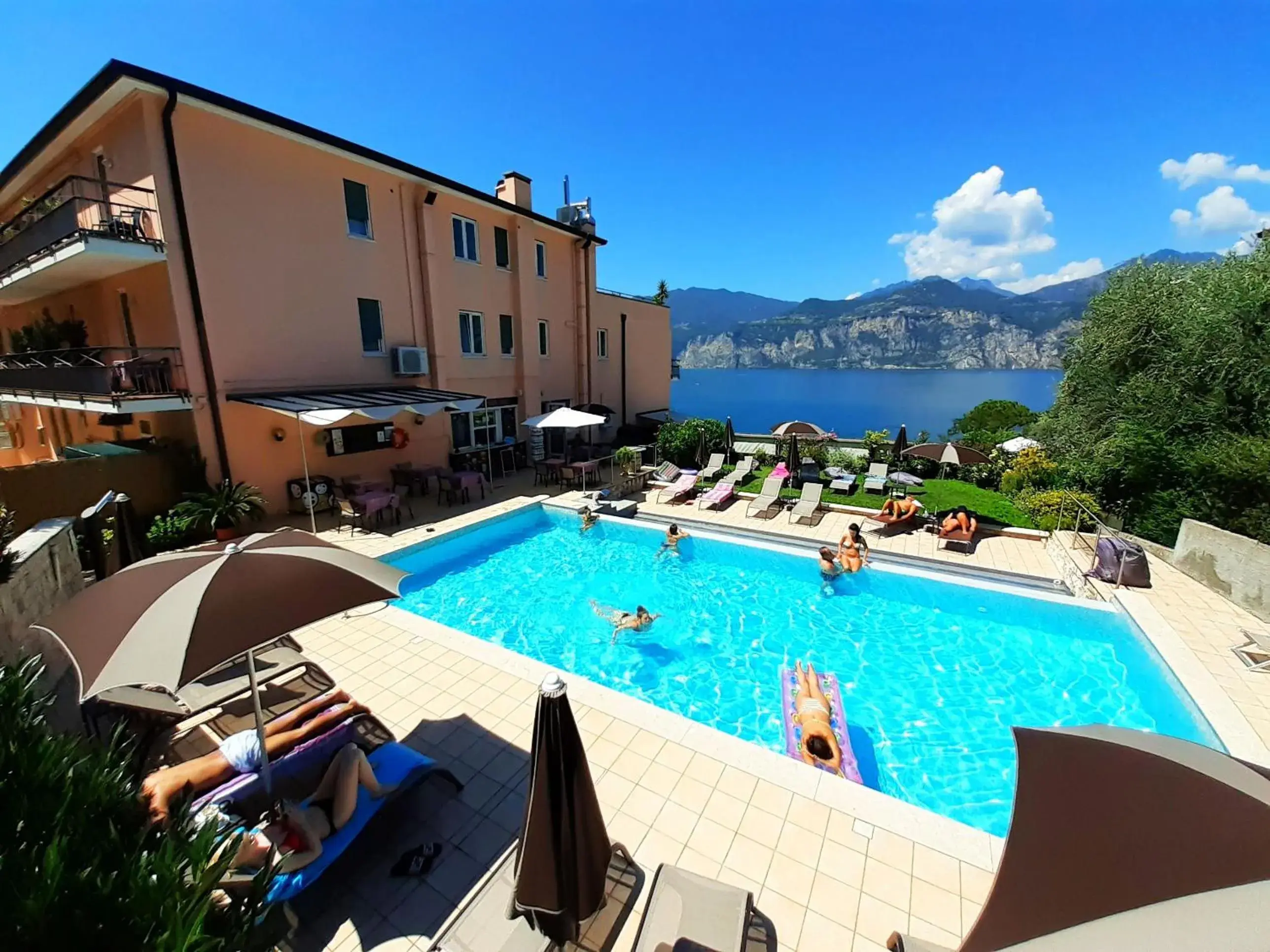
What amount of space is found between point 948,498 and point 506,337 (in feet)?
52.6

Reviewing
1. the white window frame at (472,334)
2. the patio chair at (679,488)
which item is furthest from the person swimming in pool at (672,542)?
the white window frame at (472,334)

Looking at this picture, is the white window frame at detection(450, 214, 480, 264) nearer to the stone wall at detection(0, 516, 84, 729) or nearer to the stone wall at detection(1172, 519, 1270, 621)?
the stone wall at detection(0, 516, 84, 729)

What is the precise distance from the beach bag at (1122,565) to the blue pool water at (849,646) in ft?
3.69

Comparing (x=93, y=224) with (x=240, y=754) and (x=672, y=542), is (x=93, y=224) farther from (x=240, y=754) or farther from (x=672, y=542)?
(x=672, y=542)

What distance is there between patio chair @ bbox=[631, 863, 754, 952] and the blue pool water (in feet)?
11.0

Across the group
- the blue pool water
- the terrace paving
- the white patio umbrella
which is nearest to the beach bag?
the blue pool water

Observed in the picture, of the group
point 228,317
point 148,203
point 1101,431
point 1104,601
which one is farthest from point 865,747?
point 148,203

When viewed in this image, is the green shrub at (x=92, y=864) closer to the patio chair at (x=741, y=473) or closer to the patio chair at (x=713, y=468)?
the patio chair at (x=741, y=473)

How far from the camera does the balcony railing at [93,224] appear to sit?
9992 millimetres

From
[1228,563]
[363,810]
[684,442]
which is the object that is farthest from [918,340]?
[363,810]

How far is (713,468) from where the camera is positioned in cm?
1747

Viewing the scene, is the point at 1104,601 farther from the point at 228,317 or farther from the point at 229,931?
the point at 228,317

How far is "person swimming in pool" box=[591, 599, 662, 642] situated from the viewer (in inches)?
345

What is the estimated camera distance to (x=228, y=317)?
39.1 ft
